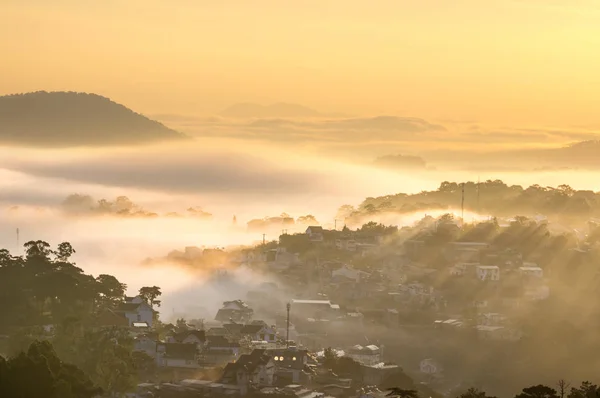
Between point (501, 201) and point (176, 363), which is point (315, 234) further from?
point (176, 363)

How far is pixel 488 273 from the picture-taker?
89.7 meters

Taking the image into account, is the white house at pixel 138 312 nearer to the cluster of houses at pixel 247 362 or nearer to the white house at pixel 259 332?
the cluster of houses at pixel 247 362

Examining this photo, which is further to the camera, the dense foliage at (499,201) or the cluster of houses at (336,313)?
the dense foliage at (499,201)

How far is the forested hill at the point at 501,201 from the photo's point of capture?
126 metres

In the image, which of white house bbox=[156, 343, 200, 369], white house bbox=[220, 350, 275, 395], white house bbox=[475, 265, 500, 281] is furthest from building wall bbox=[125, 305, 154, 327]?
white house bbox=[475, 265, 500, 281]

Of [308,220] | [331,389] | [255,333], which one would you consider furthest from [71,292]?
[308,220]

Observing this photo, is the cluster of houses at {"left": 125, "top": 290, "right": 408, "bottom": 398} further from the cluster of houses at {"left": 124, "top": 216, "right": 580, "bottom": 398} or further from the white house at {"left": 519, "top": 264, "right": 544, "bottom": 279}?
the white house at {"left": 519, "top": 264, "right": 544, "bottom": 279}

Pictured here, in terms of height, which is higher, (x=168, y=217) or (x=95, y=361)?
(x=168, y=217)

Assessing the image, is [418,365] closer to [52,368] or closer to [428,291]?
[428,291]

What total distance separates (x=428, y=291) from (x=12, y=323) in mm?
32781

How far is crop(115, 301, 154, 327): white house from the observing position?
67875mm

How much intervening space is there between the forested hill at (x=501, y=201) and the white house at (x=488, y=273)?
115 ft

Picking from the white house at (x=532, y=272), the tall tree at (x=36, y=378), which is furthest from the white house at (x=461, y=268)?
the tall tree at (x=36, y=378)

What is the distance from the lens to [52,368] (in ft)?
145
